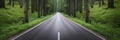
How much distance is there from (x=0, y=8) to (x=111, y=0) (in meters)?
19.8

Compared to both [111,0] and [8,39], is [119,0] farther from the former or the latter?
[8,39]

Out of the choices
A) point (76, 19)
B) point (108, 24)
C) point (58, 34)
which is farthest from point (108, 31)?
point (76, 19)

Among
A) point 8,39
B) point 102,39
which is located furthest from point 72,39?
point 8,39

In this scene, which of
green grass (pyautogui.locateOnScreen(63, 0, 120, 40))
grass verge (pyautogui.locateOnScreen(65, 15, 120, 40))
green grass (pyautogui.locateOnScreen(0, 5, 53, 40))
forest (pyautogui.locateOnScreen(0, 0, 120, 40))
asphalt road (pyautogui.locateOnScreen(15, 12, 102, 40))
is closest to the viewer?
asphalt road (pyautogui.locateOnScreen(15, 12, 102, 40))

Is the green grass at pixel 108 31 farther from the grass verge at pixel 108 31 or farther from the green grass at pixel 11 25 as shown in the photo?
the green grass at pixel 11 25

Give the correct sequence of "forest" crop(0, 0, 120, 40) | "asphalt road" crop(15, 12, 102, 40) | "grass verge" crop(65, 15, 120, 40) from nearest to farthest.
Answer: "asphalt road" crop(15, 12, 102, 40)
"grass verge" crop(65, 15, 120, 40)
"forest" crop(0, 0, 120, 40)

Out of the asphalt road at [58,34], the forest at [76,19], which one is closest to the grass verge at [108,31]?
the forest at [76,19]

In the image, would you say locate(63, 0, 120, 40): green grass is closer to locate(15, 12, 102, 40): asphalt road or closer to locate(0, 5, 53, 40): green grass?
locate(15, 12, 102, 40): asphalt road

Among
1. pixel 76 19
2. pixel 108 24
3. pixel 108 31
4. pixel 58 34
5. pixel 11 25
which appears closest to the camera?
pixel 58 34

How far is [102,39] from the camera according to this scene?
15.3m

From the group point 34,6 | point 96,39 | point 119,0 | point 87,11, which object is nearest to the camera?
point 96,39

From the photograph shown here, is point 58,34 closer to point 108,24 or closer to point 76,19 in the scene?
point 108,24

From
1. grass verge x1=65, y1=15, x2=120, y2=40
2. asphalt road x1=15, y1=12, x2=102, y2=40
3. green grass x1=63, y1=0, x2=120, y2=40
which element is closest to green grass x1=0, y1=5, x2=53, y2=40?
asphalt road x1=15, y1=12, x2=102, y2=40

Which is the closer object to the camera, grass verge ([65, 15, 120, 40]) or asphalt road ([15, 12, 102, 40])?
asphalt road ([15, 12, 102, 40])
